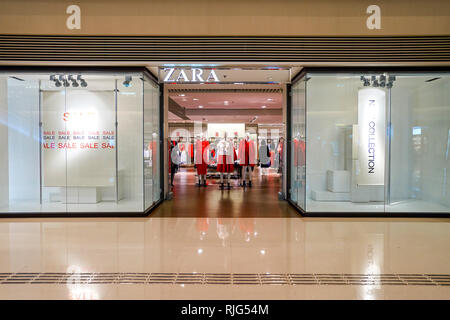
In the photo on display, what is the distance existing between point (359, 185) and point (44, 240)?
19.1ft

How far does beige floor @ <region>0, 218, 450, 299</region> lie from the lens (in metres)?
2.94

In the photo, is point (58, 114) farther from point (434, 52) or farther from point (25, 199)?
point (434, 52)

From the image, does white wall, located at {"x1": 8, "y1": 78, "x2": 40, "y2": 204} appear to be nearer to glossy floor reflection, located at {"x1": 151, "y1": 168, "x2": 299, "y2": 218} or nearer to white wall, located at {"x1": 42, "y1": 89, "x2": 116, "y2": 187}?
white wall, located at {"x1": 42, "y1": 89, "x2": 116, "y2": 187}

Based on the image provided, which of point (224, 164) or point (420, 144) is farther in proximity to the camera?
point (224, 164)

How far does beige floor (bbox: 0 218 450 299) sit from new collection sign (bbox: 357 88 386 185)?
101 centimetres

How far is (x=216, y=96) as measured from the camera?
1141 centimetres

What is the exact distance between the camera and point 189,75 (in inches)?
256

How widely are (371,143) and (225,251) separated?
410cm

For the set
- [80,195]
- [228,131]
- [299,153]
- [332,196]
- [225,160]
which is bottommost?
[332,196]

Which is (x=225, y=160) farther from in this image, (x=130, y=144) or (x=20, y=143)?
(x=20, y=143)

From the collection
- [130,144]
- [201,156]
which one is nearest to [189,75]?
[130,144]

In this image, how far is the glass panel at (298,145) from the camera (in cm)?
668

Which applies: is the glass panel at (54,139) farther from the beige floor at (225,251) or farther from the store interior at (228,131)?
the store interior at (228,131)
